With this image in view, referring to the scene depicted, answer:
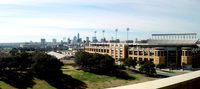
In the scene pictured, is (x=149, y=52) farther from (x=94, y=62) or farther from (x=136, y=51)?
(x=94, y=62)

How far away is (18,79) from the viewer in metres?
59.7

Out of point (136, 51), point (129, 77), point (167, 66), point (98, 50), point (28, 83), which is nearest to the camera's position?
point (28, 83)

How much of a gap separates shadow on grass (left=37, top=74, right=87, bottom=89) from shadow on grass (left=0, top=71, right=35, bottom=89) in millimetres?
3062

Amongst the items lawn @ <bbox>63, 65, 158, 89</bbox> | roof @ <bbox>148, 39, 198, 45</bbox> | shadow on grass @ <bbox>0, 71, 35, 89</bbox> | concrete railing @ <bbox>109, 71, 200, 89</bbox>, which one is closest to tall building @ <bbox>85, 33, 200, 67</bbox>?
roof @ <bbox>148, 39, 198, 45</bbox>

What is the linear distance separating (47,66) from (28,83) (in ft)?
20.5

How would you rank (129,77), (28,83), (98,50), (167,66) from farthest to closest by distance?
(98,50) < (167,66) < (129,77) < (28,83)

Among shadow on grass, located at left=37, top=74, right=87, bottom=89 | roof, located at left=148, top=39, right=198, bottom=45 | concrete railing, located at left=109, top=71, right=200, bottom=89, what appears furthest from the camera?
roof, located at left=148, top=39, right=198, bottom=45

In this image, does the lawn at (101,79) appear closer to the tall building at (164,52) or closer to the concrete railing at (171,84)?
the tall building at (164,52)

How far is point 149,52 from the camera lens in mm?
93688

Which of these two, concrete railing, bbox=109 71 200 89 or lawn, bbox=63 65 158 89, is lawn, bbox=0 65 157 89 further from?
concrete railing, bbox=109 71 200 89

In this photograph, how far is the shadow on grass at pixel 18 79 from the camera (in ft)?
188

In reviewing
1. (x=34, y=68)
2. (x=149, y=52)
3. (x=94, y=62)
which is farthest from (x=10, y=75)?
(x=149, y=52)

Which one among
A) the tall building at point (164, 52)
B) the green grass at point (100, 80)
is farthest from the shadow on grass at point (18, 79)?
the tall building at point (164, 52)

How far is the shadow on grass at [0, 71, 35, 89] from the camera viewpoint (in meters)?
57.2
